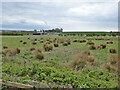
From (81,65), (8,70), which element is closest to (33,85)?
(8,70)

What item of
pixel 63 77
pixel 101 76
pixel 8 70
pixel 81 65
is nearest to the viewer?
pixel 63 77

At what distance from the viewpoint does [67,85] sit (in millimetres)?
6352

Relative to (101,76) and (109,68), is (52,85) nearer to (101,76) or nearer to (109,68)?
(101,76)

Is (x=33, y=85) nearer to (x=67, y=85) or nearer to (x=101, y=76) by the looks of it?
(x=67, y=85)

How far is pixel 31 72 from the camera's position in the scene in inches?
314

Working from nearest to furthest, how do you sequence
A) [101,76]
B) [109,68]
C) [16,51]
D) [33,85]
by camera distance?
[33,85] → [101,76] → [109,68] → [16,51]

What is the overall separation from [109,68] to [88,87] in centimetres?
360

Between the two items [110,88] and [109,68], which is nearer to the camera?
[110,88]

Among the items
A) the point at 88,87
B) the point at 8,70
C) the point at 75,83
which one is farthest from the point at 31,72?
the point at 88,87

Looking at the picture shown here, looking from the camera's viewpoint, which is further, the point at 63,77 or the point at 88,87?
the point at 63,77

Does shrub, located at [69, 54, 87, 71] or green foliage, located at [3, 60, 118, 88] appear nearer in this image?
green foliage, located at [3, 60, 118, 88]

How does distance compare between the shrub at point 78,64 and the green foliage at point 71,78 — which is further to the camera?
the shrub at point 78,64

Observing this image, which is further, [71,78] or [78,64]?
[78,64]

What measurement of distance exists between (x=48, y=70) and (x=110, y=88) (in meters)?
3.61
